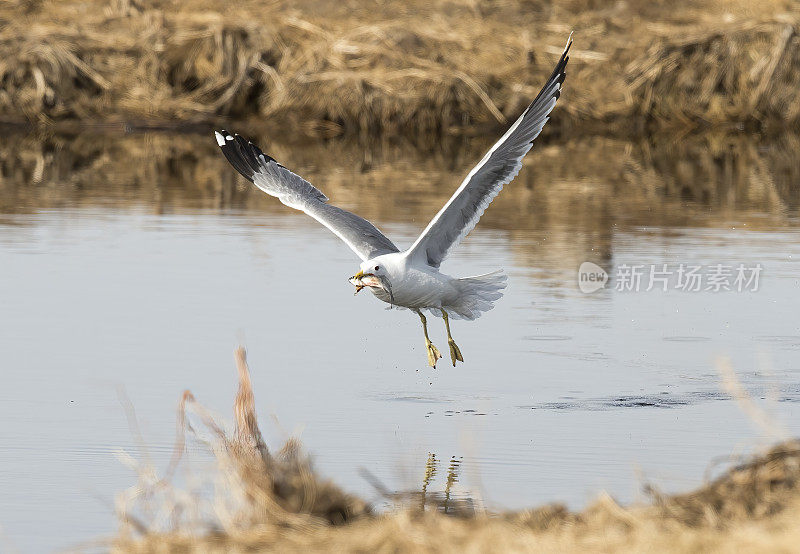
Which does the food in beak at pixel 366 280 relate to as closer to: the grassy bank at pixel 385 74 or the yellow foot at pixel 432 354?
the yellow foot at pixel 432 354

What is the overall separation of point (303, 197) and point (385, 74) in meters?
15.7

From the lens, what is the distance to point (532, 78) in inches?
1091

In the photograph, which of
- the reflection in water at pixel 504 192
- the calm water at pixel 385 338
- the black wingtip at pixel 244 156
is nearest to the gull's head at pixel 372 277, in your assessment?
the calm water at pixel 385 338

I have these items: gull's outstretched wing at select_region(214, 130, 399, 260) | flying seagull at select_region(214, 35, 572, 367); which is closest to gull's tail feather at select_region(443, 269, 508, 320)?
flying seagull at select_region(214, 35, 572, 367)

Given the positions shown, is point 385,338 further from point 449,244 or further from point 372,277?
point 372,277

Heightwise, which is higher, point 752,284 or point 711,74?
point 711,74

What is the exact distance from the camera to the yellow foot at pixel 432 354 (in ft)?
33.7

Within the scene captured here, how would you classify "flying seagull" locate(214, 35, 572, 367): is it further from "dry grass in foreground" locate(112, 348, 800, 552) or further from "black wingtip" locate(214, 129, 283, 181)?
"dry grass in foreground" locate(112, 348, 800, 552)

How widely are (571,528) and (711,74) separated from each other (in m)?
23.4

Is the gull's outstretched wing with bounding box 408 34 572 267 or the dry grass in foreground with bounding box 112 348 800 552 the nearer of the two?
the dry grass in foreground with bounding box 112 348 800 552

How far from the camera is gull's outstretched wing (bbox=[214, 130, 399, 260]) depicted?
10.9 m

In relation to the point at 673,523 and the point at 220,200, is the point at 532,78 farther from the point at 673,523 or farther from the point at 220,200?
the point at 673,523

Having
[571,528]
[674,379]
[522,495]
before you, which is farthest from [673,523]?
[674,379]

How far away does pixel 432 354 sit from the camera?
1031 cm
